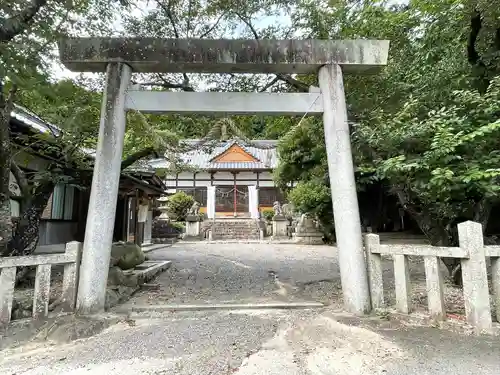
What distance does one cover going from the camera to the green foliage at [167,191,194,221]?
21500 mm

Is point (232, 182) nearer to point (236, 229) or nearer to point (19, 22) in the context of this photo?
point (236, 229)

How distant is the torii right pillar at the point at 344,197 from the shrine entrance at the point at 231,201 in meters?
21.4

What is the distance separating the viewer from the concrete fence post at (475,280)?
10.9ft

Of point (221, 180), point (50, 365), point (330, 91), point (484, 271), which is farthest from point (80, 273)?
point (221, 180)

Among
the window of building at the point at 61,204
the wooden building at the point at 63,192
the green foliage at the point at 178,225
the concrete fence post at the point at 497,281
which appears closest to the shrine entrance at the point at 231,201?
the green foliage at the point at 178,225

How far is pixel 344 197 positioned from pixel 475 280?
5.49 ft

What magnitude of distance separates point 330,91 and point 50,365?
4544 mm

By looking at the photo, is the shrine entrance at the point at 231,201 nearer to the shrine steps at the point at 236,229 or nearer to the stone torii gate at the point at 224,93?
the shrine steps at the point at 236,229

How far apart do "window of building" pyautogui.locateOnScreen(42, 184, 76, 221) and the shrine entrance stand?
15642 millimetres

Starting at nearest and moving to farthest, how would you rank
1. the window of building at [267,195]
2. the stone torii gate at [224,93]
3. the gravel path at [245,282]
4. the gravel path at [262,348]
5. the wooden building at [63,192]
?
the gravel path at [262,348] → the stone torii gate at [224,93] → the gravel path at [245,282] → the wooden building at [63,192] → the window of building at [267,195]

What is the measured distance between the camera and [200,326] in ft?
12.3

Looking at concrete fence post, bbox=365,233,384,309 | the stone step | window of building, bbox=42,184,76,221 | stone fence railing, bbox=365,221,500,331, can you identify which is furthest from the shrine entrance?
stone fence railing, bbox=365,221,500,331

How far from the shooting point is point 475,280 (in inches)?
131

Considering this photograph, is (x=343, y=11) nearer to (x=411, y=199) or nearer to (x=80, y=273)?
(x=411, y=199)
